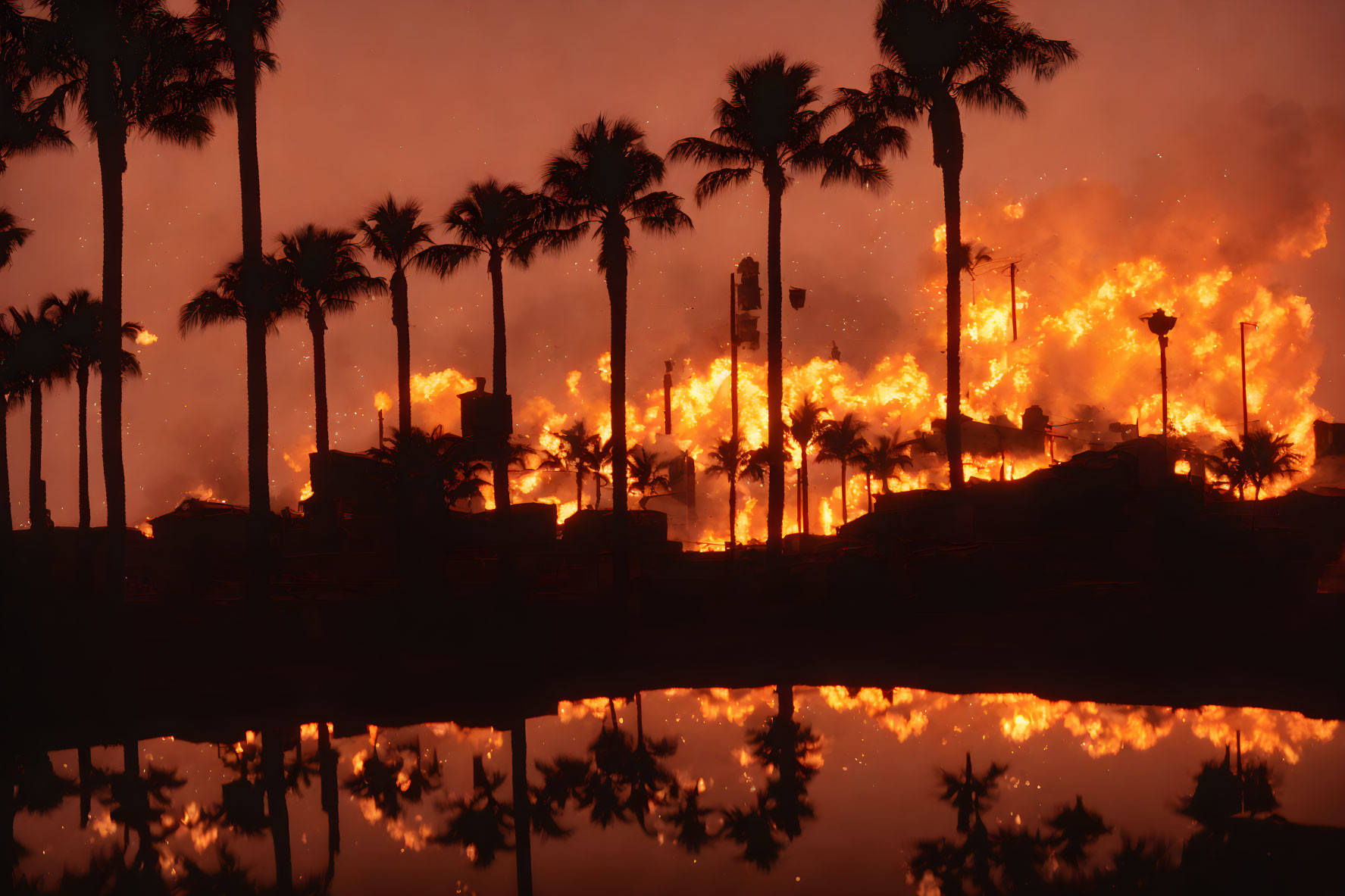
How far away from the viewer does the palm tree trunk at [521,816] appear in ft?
24.7

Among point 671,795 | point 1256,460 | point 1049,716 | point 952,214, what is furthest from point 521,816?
point 1256,460

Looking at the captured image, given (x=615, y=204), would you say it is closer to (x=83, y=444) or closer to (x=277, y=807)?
(x=277, y=807)

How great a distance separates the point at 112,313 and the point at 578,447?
173 ft

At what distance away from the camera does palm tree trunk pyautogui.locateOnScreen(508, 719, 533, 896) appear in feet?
24.7

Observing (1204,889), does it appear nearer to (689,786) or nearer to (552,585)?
(689,786)

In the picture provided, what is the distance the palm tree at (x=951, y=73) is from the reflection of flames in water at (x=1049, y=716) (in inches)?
531

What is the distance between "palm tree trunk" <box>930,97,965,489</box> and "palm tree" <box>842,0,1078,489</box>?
0.02m

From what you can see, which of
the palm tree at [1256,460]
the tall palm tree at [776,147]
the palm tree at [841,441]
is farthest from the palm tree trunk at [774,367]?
the palm tree at [1256,460]

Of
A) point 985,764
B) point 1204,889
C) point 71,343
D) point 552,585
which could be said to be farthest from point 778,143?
point 71,343

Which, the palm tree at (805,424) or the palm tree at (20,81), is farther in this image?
the palm tree at (805,424)

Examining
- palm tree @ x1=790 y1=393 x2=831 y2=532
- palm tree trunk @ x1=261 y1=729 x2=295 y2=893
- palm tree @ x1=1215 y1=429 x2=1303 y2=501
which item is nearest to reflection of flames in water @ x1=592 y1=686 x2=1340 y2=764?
palm tree trunk @ x1=261 y1=729 x2=295 y2=893

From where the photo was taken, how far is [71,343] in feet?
143

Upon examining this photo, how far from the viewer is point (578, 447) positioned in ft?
245

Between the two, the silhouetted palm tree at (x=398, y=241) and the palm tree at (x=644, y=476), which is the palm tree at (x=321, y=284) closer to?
the silhouetted palm tree at (x=398, y=241)
